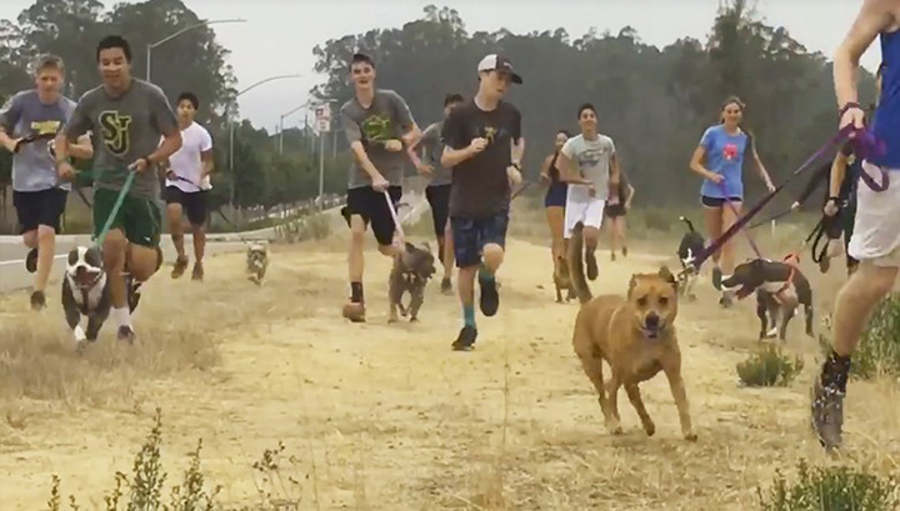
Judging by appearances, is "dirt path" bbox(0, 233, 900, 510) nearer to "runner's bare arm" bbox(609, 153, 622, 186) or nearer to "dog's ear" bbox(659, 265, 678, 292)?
"dog's ear" bbox(659, 265, 678, 292)

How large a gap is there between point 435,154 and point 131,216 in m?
4.90

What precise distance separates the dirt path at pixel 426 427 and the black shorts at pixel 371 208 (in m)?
1.18

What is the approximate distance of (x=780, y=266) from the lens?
9.80 meters

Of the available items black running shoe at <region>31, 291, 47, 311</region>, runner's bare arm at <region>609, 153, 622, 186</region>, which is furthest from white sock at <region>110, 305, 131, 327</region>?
runner's bare arm at <region>609, 153, 622, 186</region>

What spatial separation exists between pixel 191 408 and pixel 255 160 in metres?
56.4

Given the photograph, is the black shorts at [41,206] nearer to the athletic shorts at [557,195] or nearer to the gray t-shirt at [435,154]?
the gray t-shirt at [435,154]

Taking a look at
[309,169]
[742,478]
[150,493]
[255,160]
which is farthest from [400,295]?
[309,169]

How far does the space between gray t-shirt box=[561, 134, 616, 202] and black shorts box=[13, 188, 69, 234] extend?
4.67m

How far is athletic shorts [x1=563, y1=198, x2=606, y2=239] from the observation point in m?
12.3

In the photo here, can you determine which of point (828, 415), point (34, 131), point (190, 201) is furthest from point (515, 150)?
point (828, 415)

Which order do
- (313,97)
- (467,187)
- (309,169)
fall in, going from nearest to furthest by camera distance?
1. (467,187)
2. (309,169)
3. (313,97)

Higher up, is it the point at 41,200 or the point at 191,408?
the point at 41,200

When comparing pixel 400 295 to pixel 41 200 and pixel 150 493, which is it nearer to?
pixel 41 200

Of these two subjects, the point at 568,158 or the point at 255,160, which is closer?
the point at 568,158
